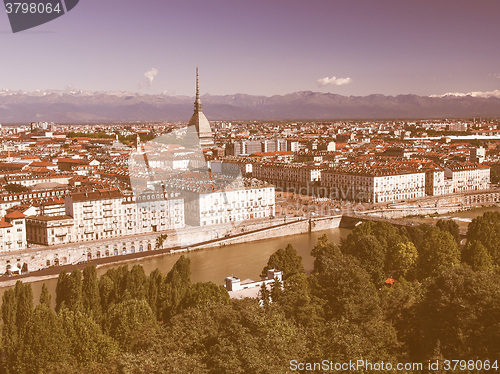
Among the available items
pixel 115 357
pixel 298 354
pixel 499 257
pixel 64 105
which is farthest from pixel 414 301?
pixel 64 105

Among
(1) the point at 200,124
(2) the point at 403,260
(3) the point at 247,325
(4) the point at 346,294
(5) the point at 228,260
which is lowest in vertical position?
(5) the point at 228,260

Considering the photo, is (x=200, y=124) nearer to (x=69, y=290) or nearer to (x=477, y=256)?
(x=477, y=256)

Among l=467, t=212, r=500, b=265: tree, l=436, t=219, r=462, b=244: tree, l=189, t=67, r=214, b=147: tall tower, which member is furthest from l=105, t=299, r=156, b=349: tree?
l=189, t=67, r=214, b=147: tall tower

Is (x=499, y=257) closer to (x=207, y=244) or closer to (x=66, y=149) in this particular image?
(x=207, y=244)

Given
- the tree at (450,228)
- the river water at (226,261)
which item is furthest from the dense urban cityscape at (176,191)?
the tree at (450,228)

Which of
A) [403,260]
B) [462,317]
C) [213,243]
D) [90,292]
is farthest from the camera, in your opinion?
[213,243]

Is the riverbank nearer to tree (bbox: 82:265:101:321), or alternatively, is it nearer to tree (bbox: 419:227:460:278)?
tree (bbox: 82:265:101:321)

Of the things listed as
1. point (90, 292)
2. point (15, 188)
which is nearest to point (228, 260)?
point (90, 292)
